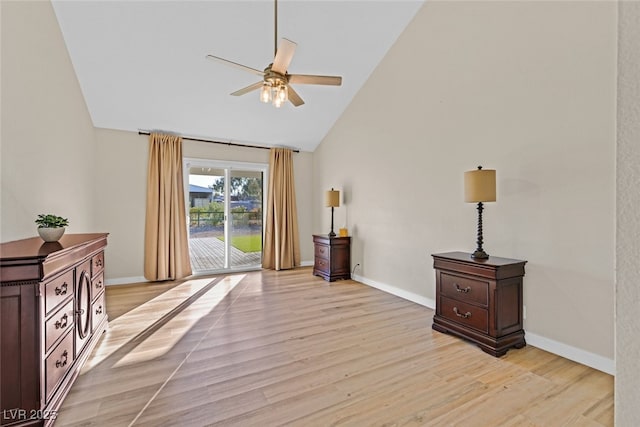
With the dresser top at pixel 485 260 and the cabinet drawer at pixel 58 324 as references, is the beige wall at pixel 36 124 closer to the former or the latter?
the cabinet drawer at pixel 58 324

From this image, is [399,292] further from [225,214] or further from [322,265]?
[225,214]

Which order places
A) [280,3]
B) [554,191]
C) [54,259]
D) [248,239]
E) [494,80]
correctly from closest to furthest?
[54,259]
[554,191]
[494,80]
[280,3]
[248,239]

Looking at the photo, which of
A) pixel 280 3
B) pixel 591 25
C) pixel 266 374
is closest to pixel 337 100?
pixel 280 3

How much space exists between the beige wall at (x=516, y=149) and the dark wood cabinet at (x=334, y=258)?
789 millimetres

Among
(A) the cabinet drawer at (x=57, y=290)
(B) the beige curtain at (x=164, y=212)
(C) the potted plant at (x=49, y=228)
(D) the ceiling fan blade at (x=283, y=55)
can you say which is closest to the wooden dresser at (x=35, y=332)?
(A) the cabinet drawer at (x=57, y=290)

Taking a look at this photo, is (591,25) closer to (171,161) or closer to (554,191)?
(554,191)

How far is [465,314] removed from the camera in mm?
2742

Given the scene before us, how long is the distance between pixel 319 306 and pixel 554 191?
2650mm

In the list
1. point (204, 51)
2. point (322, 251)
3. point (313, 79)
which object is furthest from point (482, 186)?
point (204, 51)

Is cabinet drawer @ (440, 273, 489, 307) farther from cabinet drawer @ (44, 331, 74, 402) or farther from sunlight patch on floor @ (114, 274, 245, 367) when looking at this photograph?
cabinet drawer @ (44, 331, 74, 402)

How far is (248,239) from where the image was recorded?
5914 mm

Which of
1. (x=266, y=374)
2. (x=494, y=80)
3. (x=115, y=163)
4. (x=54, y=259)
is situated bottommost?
(x=266, y=374)

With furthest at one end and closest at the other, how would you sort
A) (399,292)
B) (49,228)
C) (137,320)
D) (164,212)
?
1. (164,212)
2. (399,292)
3. (137,320)
4. (49,228)

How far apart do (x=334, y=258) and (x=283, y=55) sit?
3.35 metres
